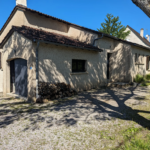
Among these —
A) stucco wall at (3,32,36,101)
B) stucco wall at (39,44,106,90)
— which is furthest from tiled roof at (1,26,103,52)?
stucco wall at (39,44,106,90)

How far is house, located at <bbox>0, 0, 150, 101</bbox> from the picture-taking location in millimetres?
7461

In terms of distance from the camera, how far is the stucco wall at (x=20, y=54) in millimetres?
7169

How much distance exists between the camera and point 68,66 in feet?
29.5

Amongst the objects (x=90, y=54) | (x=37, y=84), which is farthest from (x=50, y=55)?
(x=90, y=54)

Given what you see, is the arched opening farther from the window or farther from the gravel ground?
the window

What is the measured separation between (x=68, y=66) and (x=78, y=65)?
4.01 feet

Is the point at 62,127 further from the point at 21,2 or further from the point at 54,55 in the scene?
the point at 21,2

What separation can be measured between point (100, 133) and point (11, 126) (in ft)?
8.93

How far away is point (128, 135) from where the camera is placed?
356 cm

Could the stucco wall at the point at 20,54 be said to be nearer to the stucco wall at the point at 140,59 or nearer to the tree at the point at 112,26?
the stucco wall at the point at 140,59

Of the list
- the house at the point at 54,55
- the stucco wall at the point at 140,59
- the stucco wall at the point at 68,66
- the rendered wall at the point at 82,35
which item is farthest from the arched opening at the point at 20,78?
the stucco wall at the point at 140,59

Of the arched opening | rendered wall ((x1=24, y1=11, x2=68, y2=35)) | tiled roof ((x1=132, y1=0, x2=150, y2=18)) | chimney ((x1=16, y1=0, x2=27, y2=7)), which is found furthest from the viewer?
chimney ((x1=16, y1=0, x2=27, y2=7))

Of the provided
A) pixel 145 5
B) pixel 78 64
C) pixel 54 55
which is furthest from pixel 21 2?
pixel 145 5

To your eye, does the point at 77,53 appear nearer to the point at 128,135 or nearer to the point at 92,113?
the point at 92,113
